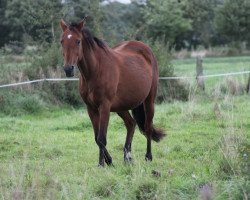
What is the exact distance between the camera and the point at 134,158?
6504mm

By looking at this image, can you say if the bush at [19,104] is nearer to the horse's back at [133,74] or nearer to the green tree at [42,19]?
the green tree at [42,19]

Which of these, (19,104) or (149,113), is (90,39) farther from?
(19,104)

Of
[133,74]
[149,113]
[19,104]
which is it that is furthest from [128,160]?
[19,104]

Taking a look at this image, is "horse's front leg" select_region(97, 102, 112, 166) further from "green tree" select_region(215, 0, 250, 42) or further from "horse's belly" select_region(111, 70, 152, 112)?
"green tree" select_region(215, 0, 250, 42)

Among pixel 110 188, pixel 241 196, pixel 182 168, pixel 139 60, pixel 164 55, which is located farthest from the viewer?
pixel 164 55

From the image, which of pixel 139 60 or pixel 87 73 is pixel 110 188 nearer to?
pixel 87 73

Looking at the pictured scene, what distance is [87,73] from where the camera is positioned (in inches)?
275

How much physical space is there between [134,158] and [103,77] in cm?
123

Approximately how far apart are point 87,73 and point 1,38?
2781cm

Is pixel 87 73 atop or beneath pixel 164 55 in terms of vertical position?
atop

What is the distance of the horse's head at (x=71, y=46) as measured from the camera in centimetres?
641

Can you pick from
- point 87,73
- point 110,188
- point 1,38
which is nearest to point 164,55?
point 87,73

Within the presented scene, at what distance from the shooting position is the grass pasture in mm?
4906

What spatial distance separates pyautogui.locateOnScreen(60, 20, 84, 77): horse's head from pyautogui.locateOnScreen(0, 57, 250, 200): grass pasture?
4.20 feet
